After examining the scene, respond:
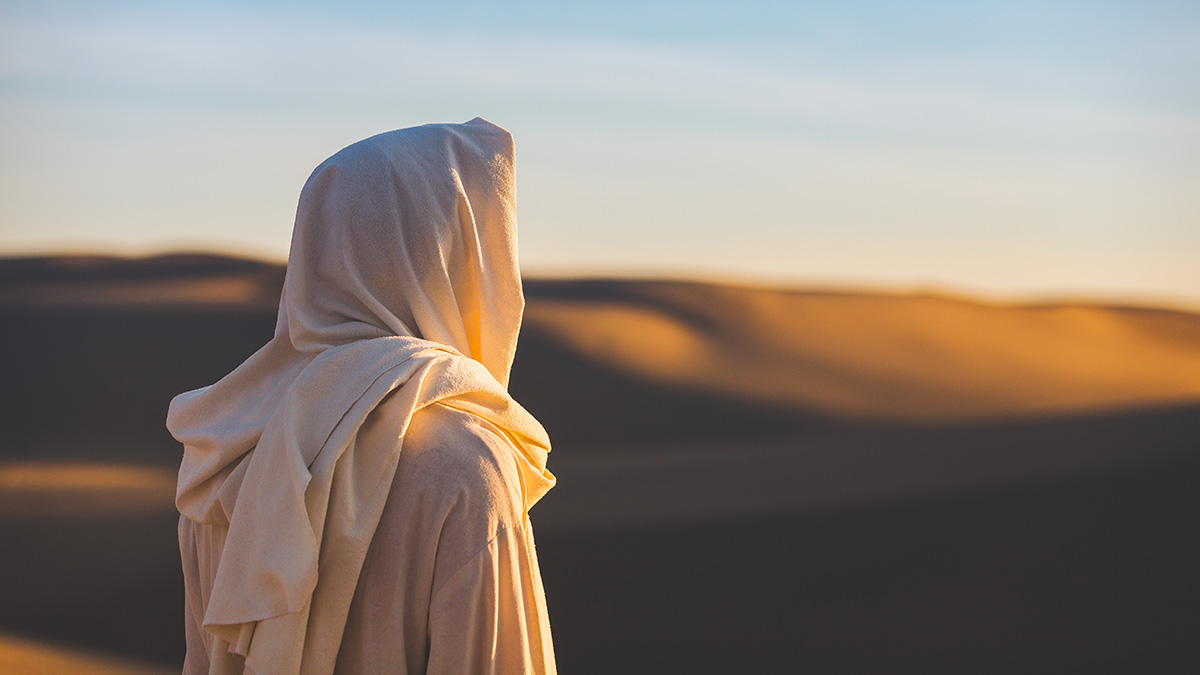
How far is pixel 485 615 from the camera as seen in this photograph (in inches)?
58.7

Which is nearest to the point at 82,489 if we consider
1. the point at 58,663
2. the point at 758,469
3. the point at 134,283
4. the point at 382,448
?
the point at 58,663

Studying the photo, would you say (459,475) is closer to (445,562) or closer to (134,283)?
(445,562)

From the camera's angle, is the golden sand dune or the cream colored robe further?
the golden sand dune

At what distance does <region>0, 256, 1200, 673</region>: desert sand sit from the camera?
9.71m

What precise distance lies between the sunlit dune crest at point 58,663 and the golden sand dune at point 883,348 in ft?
40.9

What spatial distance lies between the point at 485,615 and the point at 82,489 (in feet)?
45.1

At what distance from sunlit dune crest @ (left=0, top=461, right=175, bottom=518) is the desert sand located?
6 centimetres

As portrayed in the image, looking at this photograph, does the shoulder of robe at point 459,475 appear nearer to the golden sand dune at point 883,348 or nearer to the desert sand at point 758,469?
the desert sand at point 758,469

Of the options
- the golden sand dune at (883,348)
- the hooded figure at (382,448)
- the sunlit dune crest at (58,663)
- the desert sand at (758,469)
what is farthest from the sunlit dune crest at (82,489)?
the hooded figure at (382,448)

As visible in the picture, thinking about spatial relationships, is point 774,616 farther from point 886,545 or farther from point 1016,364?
point 1016,364

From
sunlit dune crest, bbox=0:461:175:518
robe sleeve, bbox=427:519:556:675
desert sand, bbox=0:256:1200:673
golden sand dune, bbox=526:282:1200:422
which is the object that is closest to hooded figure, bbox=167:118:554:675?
robe sleeve, bbox=427:519:556:675

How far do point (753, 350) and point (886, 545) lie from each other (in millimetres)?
10145

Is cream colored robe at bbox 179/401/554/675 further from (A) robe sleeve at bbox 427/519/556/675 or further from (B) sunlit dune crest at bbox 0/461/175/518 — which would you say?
(B) sunlit dune crest at bbox 0/461/175/518

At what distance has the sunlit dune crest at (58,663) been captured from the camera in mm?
6552
